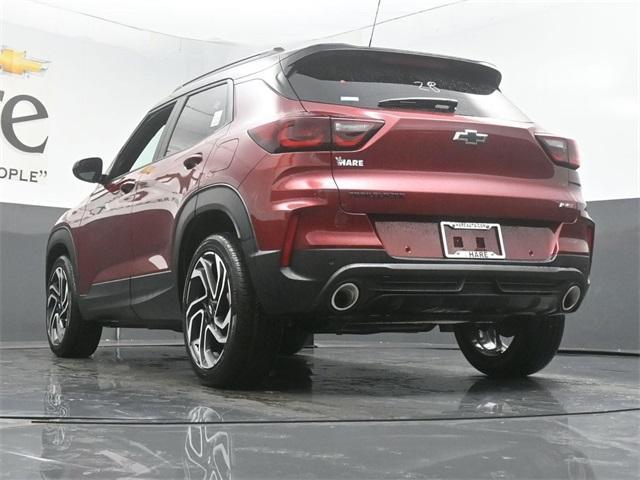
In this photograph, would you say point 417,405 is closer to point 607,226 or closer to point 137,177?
point 137,177

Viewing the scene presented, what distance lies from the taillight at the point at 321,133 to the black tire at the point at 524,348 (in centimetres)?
167

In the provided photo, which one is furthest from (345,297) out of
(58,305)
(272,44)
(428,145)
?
(272,44)

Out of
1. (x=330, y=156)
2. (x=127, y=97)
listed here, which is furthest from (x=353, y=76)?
(x=127, y=97)

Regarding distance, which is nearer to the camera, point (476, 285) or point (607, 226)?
point (476, 285)

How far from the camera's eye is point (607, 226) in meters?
8.30

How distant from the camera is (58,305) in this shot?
6707mm

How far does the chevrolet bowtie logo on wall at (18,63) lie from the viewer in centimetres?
918

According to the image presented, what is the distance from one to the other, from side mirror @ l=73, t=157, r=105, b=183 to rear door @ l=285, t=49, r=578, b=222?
7.47ft

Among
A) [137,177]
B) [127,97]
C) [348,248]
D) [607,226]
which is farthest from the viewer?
[127,97]

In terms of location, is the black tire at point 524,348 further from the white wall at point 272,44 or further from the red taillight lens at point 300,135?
the white wall at point 272,44

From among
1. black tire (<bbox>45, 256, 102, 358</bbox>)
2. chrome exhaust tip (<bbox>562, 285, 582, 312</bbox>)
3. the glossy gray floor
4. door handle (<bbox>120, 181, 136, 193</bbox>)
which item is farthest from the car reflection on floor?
black tire (<bbox>45, 256, 102, 358</bbox>)

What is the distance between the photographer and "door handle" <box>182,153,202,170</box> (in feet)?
15.3

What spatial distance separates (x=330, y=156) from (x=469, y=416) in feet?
4.09

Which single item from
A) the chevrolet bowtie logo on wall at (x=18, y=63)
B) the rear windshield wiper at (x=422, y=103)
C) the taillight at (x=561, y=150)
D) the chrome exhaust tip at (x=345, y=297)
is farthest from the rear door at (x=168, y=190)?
the chevrolet bowtie logo on wall at (x=18, y=63)
